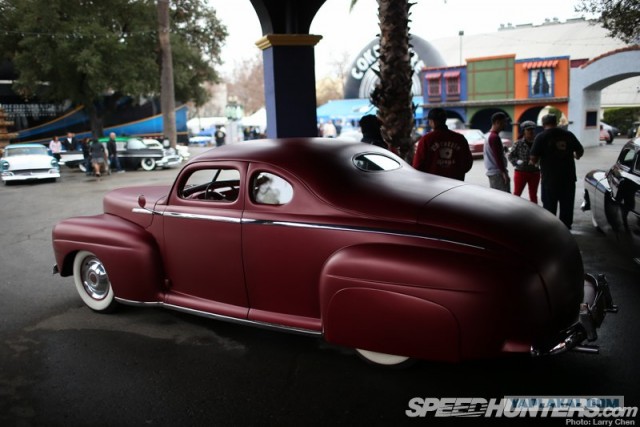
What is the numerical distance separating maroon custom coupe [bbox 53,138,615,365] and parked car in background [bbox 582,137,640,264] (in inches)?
71.6

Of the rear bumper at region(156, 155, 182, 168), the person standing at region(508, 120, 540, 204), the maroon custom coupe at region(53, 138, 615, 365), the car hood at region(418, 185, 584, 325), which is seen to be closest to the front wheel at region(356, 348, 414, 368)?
the maroon custom coupe at region(53, 138, 615, 365)

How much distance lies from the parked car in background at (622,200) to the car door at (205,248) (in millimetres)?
3877

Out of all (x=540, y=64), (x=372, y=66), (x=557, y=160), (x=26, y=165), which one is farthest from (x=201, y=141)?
(x=557, y=160)

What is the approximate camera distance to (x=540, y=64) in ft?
96.8

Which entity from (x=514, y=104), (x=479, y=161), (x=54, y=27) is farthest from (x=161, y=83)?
(x=514, y=104)

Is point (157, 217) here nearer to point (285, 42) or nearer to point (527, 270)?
point (527, 270)

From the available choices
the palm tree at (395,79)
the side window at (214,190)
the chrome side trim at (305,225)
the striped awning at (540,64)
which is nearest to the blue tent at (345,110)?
the striped awning at (540,64)

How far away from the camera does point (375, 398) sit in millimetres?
3420

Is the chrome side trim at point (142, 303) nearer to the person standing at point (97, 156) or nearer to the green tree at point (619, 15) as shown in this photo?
the green tree at point (619, 15)

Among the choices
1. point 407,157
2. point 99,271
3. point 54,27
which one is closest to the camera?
point 99,271

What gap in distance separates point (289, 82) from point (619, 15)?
23.1ft

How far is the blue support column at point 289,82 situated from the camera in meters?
7.57

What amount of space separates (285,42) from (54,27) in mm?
22018

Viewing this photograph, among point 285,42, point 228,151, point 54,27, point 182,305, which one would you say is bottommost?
point 182,305
